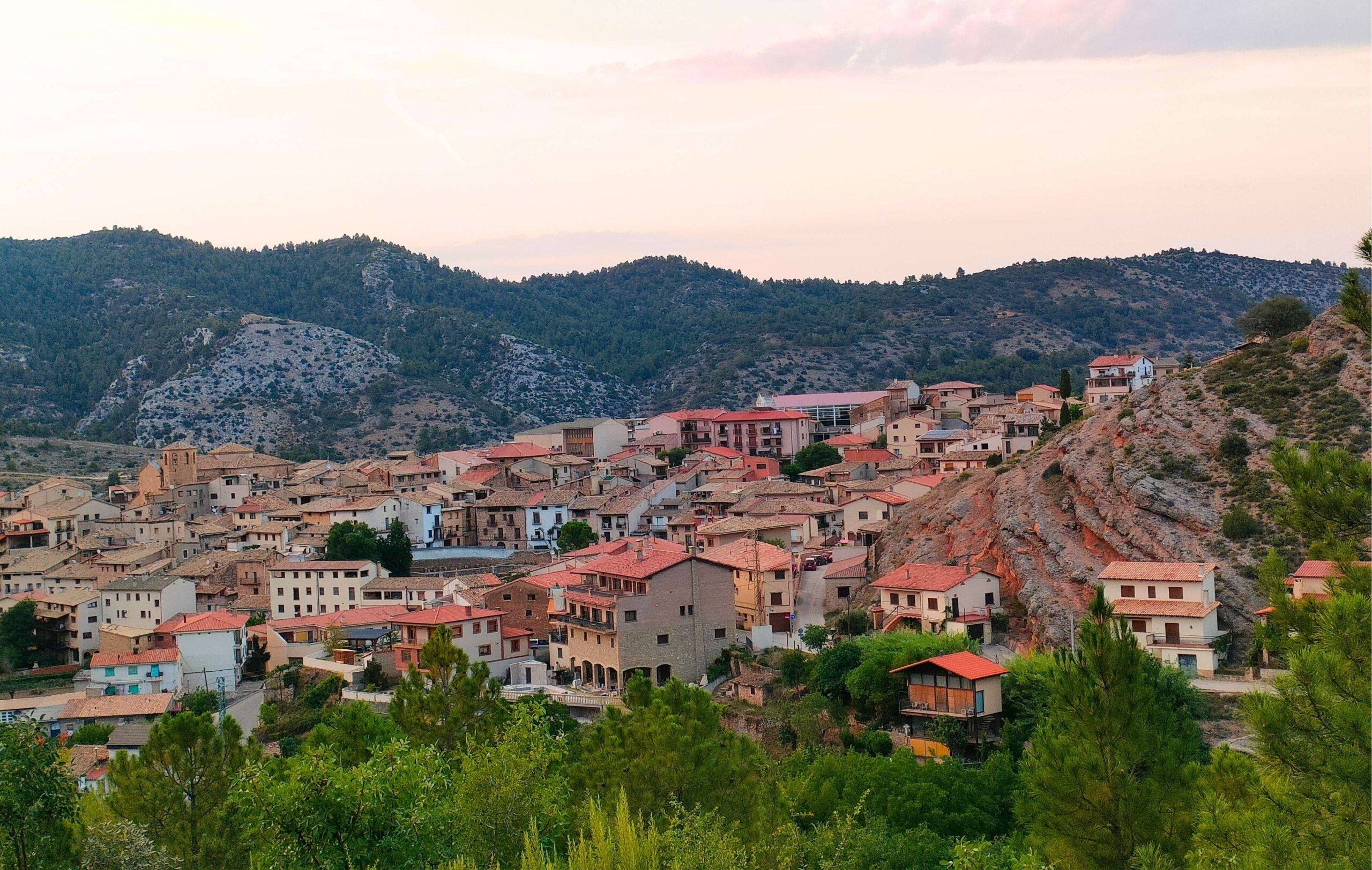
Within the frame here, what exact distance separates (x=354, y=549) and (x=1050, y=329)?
9483 cm

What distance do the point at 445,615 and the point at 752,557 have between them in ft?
30.8

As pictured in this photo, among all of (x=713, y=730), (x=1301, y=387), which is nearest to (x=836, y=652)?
(x=713, y=730)

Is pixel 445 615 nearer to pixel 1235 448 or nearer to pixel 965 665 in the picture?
pixel 965 665

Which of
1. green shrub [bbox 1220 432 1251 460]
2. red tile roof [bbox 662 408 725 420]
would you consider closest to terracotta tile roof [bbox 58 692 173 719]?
green shrub [bbox 1220 432 1251 460]

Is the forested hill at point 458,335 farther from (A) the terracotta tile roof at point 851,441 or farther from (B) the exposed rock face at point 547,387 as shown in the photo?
(A) the terracotta tile roof at point 851,441

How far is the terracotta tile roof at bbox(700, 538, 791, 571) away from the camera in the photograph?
4197 cm

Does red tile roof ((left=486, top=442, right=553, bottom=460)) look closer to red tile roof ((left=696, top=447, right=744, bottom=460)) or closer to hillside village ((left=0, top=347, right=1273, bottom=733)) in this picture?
hillside village ((left=0, top=347, right=1273, bottom=733))

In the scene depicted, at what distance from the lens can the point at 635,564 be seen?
132ft

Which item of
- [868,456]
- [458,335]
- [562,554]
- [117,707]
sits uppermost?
[458,335]

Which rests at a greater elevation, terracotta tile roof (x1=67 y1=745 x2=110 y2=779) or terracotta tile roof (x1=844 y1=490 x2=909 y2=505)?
terracotta tile roof (x1=844 y1=490 x2=909 y2=505)

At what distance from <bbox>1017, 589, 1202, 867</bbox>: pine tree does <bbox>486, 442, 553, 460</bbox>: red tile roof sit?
2244 inches

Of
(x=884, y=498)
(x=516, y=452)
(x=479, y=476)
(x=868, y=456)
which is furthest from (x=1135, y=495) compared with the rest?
(x=516, y=452)

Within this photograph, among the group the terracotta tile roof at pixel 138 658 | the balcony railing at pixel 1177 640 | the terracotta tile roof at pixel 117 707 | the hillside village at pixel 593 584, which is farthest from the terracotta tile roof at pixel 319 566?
the balcony railing at pixel 1177 640

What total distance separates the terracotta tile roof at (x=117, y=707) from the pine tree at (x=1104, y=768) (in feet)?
109
